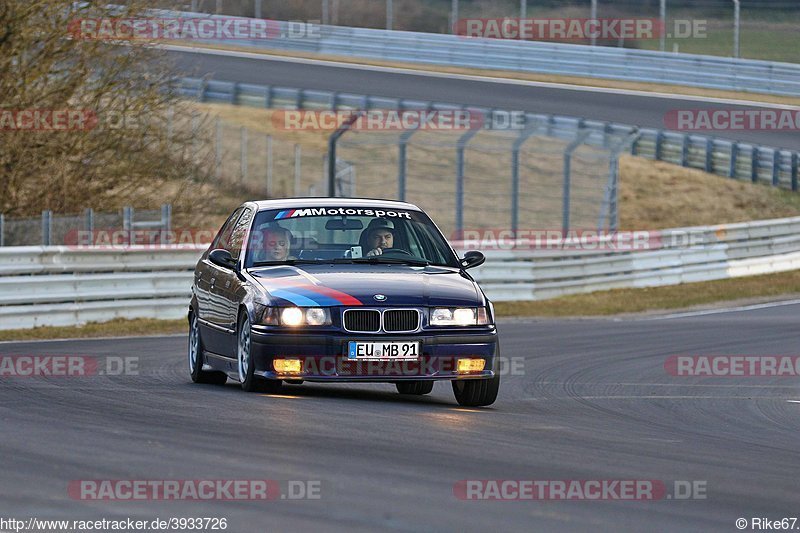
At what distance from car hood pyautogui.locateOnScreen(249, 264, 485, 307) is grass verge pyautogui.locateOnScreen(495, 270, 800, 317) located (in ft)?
38.1

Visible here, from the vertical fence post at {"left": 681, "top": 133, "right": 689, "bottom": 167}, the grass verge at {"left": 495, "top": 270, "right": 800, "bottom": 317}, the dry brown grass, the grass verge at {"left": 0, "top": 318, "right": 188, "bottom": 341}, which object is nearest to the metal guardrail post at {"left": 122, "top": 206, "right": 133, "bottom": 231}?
the grass verge at {"left": 0, "top": 318, "right": 188, "bottom": 341}

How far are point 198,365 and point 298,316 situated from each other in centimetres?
220

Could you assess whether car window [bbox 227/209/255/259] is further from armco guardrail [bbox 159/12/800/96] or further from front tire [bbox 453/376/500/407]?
armco guardrail [bbox 159/12/800/96]

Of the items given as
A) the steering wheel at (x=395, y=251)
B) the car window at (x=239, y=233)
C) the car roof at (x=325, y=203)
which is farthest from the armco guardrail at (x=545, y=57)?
the steering wheel at (x=395, y=251)

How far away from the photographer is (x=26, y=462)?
7.20m

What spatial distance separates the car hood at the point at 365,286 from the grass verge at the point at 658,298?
1161cm

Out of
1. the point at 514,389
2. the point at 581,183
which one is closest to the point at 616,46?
the point at 581,183

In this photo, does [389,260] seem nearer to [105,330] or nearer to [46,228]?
[105,330]

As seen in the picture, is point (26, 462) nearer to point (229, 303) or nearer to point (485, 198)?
point (229, 303)

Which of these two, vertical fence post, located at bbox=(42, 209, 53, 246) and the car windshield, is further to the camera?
vertical fence post, located at bbox=(42, 209, 53, 246)

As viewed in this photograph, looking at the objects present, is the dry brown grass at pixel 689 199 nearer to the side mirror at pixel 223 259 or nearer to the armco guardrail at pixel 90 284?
the armco guardrail at pixel 90 284

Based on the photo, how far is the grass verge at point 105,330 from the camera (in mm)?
17922

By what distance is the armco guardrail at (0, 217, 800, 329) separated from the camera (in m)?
18.5

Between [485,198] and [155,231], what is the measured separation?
47.8ft
